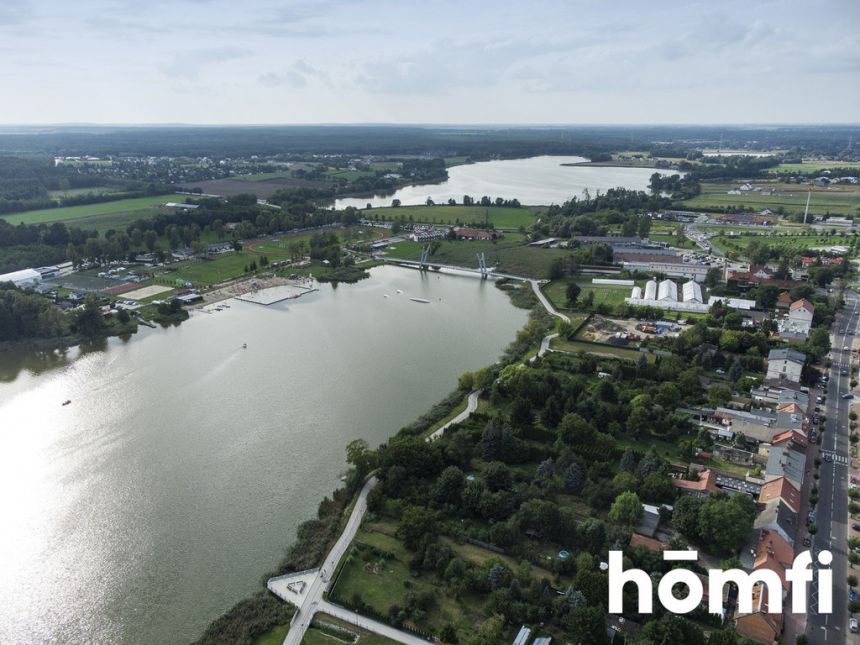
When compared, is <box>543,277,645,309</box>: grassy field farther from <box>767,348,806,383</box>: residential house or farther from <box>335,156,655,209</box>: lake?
<box>335,156,655,209</box>: lake

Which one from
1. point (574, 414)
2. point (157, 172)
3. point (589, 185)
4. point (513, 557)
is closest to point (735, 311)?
point (574, 414)

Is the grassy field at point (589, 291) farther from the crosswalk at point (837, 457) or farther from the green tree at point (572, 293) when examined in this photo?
the crosswalk at point (837, 457)

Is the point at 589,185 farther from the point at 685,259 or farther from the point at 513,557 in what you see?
the point at 513,557

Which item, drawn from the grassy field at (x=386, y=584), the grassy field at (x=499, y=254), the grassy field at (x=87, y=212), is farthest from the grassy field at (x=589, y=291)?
the grassy field at (x=87, y=212)

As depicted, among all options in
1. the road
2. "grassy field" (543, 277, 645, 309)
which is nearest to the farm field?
"grassy field" (543, 277, 645, 309)

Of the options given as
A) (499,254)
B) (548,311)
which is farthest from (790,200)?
(548,311)

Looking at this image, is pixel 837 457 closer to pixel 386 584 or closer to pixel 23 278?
pixel 386 584
